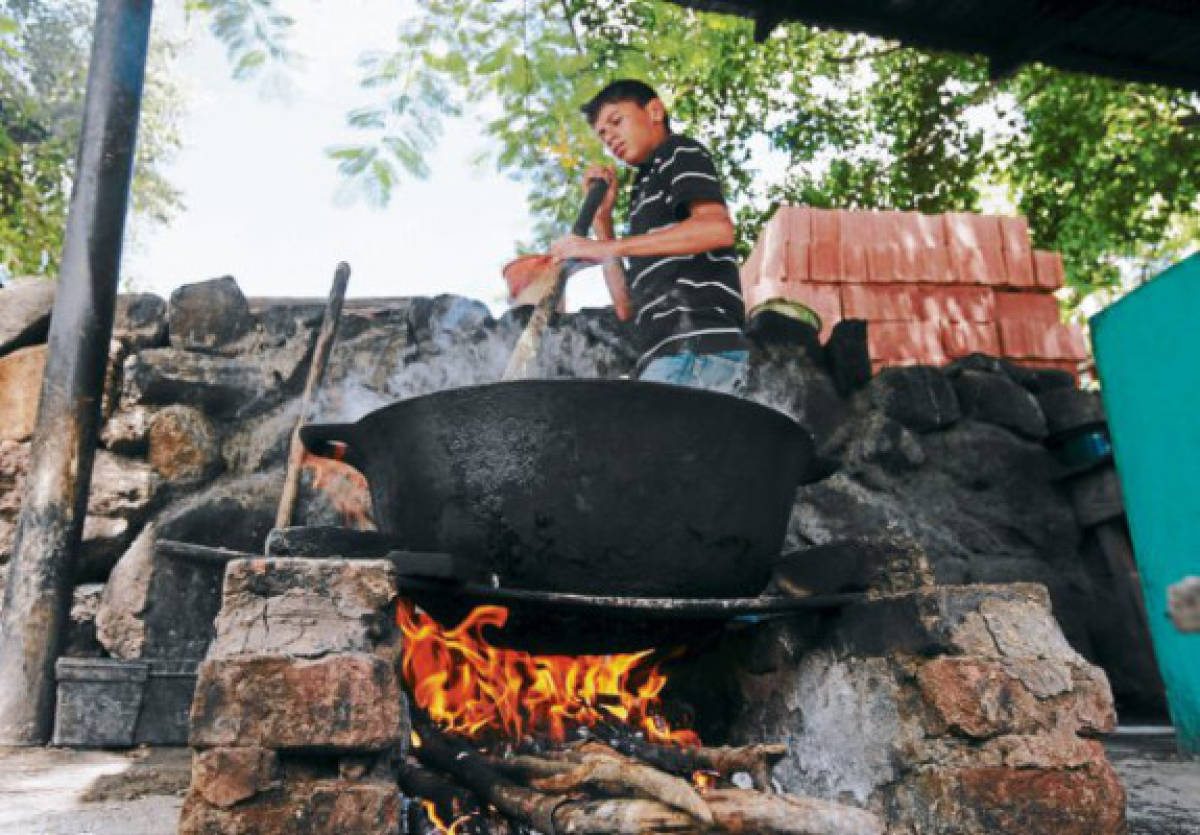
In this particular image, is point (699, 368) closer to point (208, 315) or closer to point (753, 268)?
point (208, 315)

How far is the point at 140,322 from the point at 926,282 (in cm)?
568

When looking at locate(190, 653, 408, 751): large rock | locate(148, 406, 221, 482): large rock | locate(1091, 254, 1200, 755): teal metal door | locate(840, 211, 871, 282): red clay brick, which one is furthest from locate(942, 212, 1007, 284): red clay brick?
locate(190, 653, 408, 751): large rock

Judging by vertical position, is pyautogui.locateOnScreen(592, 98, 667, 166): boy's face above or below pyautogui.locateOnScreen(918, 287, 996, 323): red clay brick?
below

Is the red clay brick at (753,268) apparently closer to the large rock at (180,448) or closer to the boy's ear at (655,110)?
the boy's ear at (655,110)

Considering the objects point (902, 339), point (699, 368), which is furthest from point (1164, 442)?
point (902, 339)

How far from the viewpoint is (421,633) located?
1.84 metres

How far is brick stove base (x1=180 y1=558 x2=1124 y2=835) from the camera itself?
51.7 inches

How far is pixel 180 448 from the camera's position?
3266mm

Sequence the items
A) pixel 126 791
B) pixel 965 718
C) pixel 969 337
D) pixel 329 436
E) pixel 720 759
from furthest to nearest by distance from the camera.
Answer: pixel 969 337 < pixel 126 791 < pixel 329 436 < pixel 720 759 < pixel 965 718

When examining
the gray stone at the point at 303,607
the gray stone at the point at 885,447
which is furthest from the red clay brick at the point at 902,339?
the gray stone at the point at 303,607

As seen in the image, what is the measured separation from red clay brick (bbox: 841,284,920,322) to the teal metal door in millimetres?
3203

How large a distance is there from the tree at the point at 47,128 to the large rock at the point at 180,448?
2.52 meters

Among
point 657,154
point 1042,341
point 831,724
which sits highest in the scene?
point 1042,341

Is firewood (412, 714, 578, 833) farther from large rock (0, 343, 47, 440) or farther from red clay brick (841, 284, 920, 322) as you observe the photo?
red clay brick (841, 284, 920, 322)
